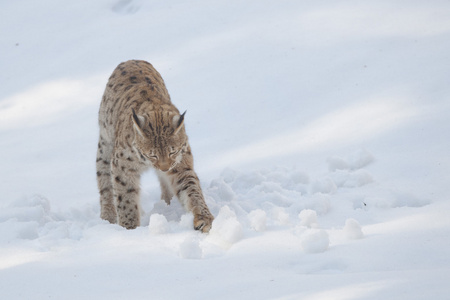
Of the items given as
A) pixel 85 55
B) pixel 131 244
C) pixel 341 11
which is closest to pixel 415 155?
pixel 131 244

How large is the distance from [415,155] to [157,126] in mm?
2732

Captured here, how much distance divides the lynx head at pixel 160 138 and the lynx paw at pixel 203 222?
45cm

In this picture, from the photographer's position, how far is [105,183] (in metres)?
6.70

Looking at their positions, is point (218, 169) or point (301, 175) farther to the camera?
point (218, 169)

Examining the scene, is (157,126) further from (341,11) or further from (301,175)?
(341,11)

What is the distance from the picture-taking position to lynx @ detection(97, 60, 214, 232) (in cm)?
527

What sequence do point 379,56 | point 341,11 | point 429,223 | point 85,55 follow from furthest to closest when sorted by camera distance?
point 85,55
point 341,11
point 379,56
point 429,223

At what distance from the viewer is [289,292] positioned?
3523 millimetres

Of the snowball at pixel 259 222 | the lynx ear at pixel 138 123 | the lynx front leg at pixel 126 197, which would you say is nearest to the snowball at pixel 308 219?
the snowball at pixel 259 222

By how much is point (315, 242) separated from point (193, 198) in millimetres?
1589

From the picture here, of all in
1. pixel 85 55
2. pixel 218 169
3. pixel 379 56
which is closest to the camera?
pixel 218 169

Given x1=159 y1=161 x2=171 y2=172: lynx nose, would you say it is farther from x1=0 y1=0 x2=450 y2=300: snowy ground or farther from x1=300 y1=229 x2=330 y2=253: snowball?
x1=300 y1=229 x2=330 y2=253: snowball

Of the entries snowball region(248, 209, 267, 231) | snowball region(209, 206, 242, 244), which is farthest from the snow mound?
snowball region(248, 209, 267, 231)

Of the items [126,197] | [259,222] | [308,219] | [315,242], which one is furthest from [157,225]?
[315,242]
